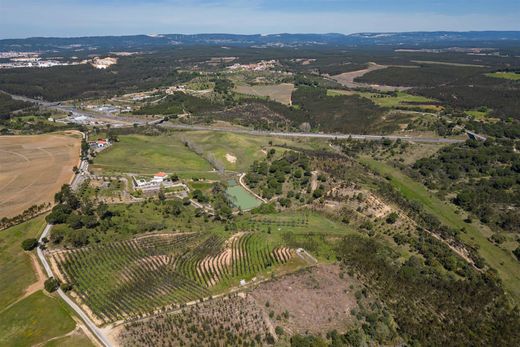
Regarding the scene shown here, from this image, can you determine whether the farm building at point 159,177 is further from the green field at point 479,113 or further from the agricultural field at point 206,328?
the green field at point 479,113

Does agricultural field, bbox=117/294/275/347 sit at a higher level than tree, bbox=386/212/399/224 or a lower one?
higher

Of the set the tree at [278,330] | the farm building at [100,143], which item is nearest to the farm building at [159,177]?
the farm building at [100,143]

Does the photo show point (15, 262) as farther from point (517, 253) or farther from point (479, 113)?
point (479, 113)

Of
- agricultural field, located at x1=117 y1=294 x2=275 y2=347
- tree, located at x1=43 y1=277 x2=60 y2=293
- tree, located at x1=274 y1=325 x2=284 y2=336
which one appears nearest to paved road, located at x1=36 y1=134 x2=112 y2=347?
tree, located at x1=43 y1=277 x2=60 y2=293

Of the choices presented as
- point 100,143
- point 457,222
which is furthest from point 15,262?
point 457,222

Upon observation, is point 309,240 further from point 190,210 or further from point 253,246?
point 190,210

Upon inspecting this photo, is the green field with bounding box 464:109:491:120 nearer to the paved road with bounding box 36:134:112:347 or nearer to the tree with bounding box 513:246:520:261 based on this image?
the tree with bounding box 513:246:520:261

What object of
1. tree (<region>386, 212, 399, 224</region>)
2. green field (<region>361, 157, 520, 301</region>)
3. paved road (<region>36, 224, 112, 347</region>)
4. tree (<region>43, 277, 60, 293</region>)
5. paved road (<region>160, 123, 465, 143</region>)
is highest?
tree (<region>43, 277, 60, 293</region>)
